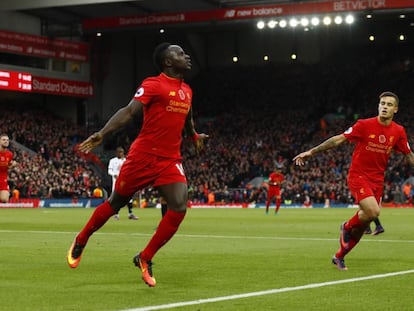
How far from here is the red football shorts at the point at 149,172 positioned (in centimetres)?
1023

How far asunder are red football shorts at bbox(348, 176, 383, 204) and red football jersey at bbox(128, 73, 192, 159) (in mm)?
3249

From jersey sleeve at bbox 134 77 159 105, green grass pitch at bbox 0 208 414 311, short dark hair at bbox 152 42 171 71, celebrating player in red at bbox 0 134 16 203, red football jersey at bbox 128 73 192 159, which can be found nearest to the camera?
green grass pitch at bbox 0 208 414 311

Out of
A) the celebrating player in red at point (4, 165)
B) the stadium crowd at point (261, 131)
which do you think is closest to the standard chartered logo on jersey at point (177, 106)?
the celebrating player in red at point (4, 165)

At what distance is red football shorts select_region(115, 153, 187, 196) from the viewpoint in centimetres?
1023

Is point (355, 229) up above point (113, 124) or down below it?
below

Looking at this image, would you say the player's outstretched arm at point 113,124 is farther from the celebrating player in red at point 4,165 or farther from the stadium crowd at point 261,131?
the stadium crowd at point 261,131

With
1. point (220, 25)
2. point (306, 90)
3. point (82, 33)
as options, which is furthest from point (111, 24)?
point (306, 90)

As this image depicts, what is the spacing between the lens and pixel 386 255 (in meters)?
14.7

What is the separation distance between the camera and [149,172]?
10.2 m

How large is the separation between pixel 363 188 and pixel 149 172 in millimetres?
3582

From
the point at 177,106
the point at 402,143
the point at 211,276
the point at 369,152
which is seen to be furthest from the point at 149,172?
the point at 402,143

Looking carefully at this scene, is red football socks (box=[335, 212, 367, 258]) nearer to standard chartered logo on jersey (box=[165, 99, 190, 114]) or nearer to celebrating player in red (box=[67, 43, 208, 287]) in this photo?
celebrating player in red (box=[67, 43, 208, 287])

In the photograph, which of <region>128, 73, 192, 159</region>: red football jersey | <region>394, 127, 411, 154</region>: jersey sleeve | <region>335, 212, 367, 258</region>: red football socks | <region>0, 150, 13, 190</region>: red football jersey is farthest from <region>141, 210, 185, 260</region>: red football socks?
<region>0, 150, 13, 190</region>: red football jersey

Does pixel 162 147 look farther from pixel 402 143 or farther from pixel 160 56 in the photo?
pixel 402 143
